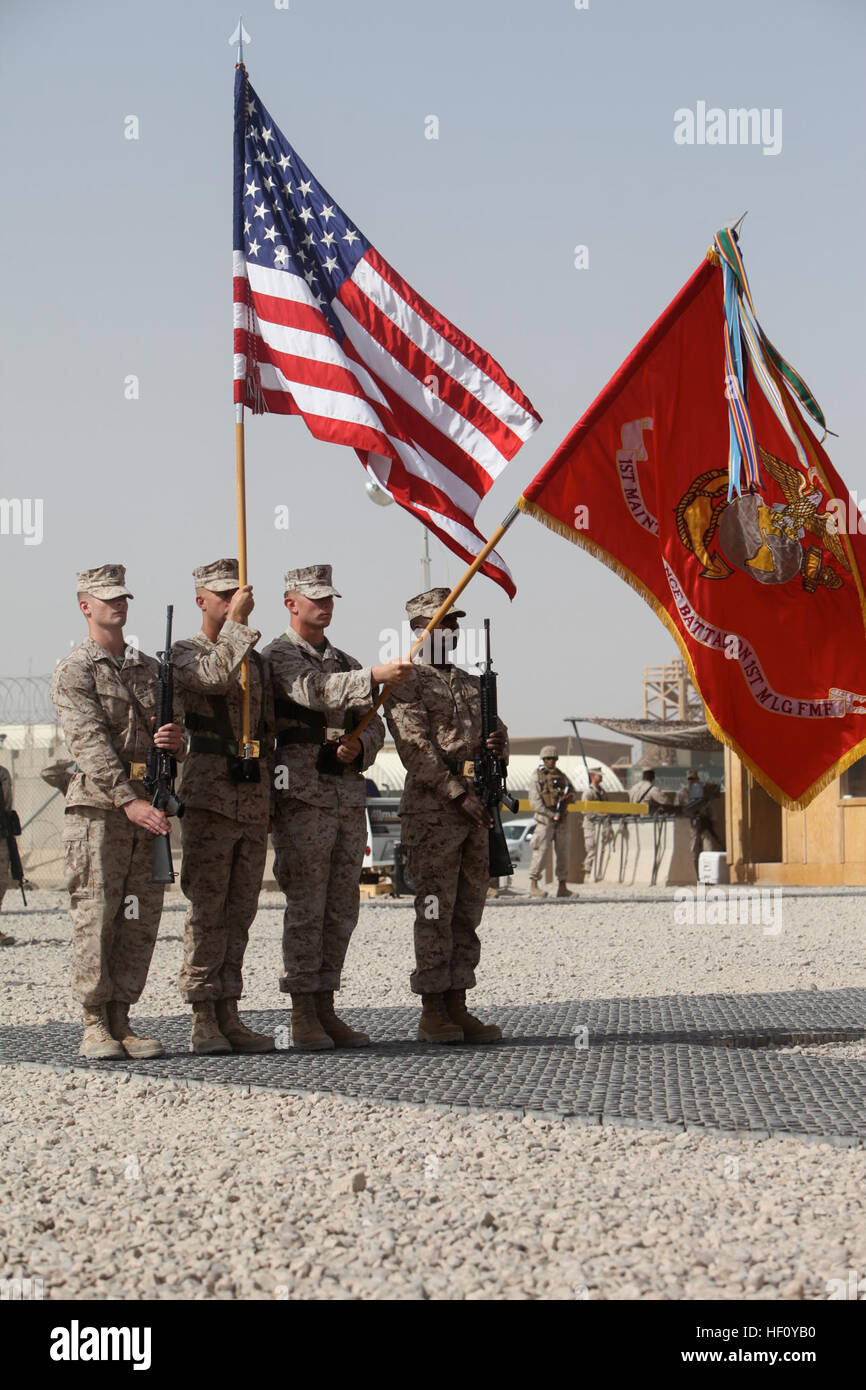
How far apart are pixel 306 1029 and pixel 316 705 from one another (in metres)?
1.36

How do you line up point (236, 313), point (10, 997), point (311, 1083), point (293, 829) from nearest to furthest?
point (311, 1083), point (293, 829), point (236, 313), point (10, 997)

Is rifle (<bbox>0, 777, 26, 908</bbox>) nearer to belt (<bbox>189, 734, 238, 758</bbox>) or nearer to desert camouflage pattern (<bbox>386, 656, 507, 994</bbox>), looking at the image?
desert camouflage pattern (<bbox>386, 656, 507, 994</bbox>)

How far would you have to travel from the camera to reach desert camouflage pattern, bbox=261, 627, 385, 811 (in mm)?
6109

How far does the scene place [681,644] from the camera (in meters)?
6.59

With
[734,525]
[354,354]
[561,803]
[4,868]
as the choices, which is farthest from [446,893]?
[561,803]

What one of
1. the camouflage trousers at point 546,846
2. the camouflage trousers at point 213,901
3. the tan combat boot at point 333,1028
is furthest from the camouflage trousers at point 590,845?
the camouflage trousers at point 213,901

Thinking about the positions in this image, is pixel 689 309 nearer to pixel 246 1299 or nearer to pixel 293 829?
pixel 293 829

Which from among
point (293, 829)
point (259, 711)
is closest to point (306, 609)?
point (259, 711)

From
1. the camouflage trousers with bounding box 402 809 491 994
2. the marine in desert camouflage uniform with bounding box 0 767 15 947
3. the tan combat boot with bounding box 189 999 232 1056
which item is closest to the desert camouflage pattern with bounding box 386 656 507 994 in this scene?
the camouflage trousers with bounding box 402 809 491 994

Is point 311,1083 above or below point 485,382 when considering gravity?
below

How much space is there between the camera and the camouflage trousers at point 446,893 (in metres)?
6.50

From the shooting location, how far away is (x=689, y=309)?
682 cm

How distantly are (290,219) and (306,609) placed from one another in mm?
1910
